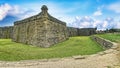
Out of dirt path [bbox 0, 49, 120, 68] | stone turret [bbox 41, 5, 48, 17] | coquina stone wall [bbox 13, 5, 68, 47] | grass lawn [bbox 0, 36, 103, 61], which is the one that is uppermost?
stone turret [bbox 41, 5, 48, 17]

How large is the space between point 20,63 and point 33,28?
40.4 ft

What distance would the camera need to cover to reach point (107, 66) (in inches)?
385

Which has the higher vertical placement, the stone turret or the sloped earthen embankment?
the stone turret

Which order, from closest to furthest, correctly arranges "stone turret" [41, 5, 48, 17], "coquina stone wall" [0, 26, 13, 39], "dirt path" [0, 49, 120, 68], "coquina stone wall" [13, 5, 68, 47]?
"dirt path" [0, 49, 120, 68]
"coquina stone wall" [13, 5, 68, 47]
"stone turret" [41, 5, 48, 17]
"coquina stone wall" [0, 26, 13, 39]

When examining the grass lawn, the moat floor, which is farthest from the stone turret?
the moat floor

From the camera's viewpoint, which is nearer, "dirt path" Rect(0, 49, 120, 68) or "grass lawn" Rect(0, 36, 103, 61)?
"dirt path" Rect(0, 49, 120, 68)

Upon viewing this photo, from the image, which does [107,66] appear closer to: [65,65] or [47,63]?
[65,65]

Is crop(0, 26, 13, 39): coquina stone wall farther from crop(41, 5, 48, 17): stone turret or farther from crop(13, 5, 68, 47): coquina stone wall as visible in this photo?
crop(41, 5, 48, 17): stone turret

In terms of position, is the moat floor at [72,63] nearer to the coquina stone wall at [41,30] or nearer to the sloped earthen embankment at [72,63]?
the sloped earthen embankment at [72,63]

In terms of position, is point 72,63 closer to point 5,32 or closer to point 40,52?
point 40,52

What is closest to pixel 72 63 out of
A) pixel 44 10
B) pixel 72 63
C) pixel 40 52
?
pixel 72 63

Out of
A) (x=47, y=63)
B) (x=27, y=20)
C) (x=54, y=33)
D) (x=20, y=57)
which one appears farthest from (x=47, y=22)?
(x=47, y=63)

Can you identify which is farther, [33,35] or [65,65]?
[33,35]

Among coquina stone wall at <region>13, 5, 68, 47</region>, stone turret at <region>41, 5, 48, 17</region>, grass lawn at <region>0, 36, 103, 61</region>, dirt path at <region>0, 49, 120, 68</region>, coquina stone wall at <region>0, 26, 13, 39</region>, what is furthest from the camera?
coquina stone wall at <region>0, 26, 13, 39</region>
